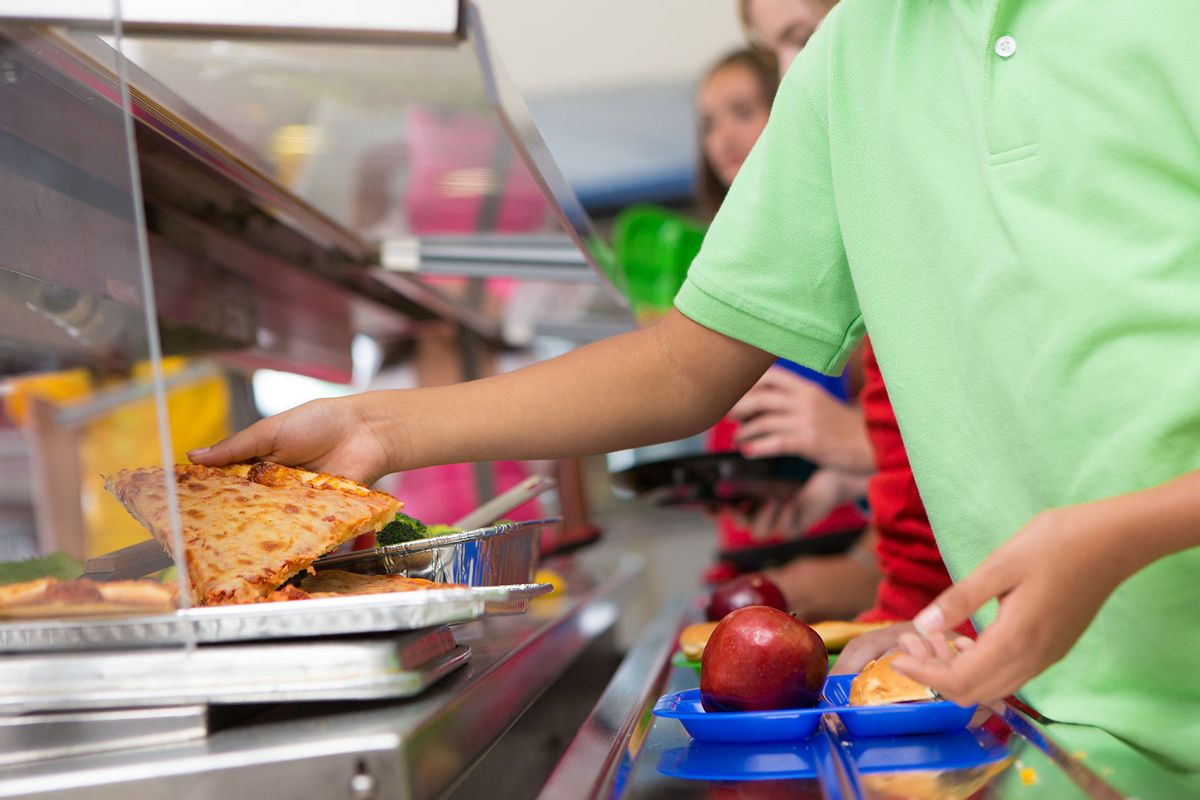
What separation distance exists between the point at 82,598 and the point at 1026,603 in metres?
0.61

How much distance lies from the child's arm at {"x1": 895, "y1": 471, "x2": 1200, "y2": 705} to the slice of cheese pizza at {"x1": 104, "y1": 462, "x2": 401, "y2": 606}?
0.43 metres

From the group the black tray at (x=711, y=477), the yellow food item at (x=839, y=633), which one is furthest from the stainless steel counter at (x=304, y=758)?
the black tray at (x=711, y=477)

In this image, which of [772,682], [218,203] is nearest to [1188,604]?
[772,682]

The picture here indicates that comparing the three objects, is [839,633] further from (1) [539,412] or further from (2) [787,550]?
(2) [787,550]

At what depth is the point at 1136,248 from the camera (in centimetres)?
85

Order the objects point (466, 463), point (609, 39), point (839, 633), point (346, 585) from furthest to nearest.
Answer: point (609, 39), point (839, 633), point (466, 463), point (346, 585)

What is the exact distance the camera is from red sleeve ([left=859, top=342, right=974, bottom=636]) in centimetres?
141

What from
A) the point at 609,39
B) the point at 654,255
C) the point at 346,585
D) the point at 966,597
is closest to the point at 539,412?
the point at 346,585

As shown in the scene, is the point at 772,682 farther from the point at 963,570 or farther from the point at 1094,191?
the point at 1094,191

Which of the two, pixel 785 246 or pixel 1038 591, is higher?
pixel 785 246

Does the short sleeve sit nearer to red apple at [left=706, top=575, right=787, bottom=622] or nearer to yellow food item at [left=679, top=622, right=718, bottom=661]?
yellow food item at [left=679, top=622, right=718, bottom=661]

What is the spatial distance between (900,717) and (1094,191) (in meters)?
0.43

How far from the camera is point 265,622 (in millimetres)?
744

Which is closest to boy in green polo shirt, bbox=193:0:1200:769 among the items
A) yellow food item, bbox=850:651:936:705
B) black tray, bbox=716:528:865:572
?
yellow food item, bbox=850:651:936:705
